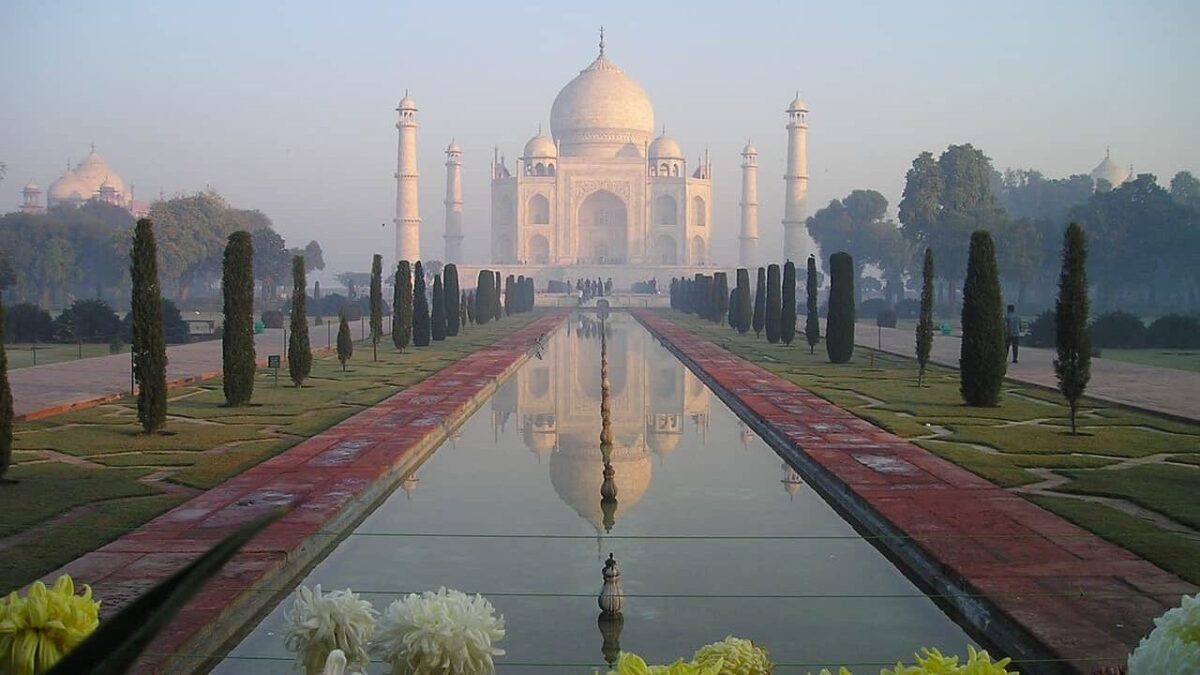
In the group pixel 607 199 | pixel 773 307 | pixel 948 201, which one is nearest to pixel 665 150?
pixel 607 199

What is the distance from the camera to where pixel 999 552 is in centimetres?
462

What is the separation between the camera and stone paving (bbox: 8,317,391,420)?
9.49m

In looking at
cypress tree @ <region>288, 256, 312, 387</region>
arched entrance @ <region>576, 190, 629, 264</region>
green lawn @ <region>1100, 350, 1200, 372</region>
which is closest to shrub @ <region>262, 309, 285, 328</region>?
cypress tree @ <region>288, 256, 312, 387</region>

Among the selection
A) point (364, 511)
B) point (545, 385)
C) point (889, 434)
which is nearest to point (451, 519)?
point (364, 511)

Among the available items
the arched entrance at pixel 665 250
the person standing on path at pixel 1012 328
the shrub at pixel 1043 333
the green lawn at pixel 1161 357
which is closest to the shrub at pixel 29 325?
the person standing on path at pixel 1012 328

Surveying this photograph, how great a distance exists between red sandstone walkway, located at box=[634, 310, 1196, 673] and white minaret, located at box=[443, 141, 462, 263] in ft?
131

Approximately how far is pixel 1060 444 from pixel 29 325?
1510 centimetres

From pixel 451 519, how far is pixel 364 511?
447mm

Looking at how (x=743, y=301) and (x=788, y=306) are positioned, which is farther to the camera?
(x=743, y=301)

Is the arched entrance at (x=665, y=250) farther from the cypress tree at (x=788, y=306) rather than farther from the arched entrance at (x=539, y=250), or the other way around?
the cypress tree at (x=788, y=306)

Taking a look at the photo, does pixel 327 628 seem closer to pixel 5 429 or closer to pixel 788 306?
pixel 5 429

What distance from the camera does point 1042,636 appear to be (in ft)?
11.7

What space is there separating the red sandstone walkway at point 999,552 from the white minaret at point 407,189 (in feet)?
115

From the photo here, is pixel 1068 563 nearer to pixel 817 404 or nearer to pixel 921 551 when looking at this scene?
pixel 921 551
